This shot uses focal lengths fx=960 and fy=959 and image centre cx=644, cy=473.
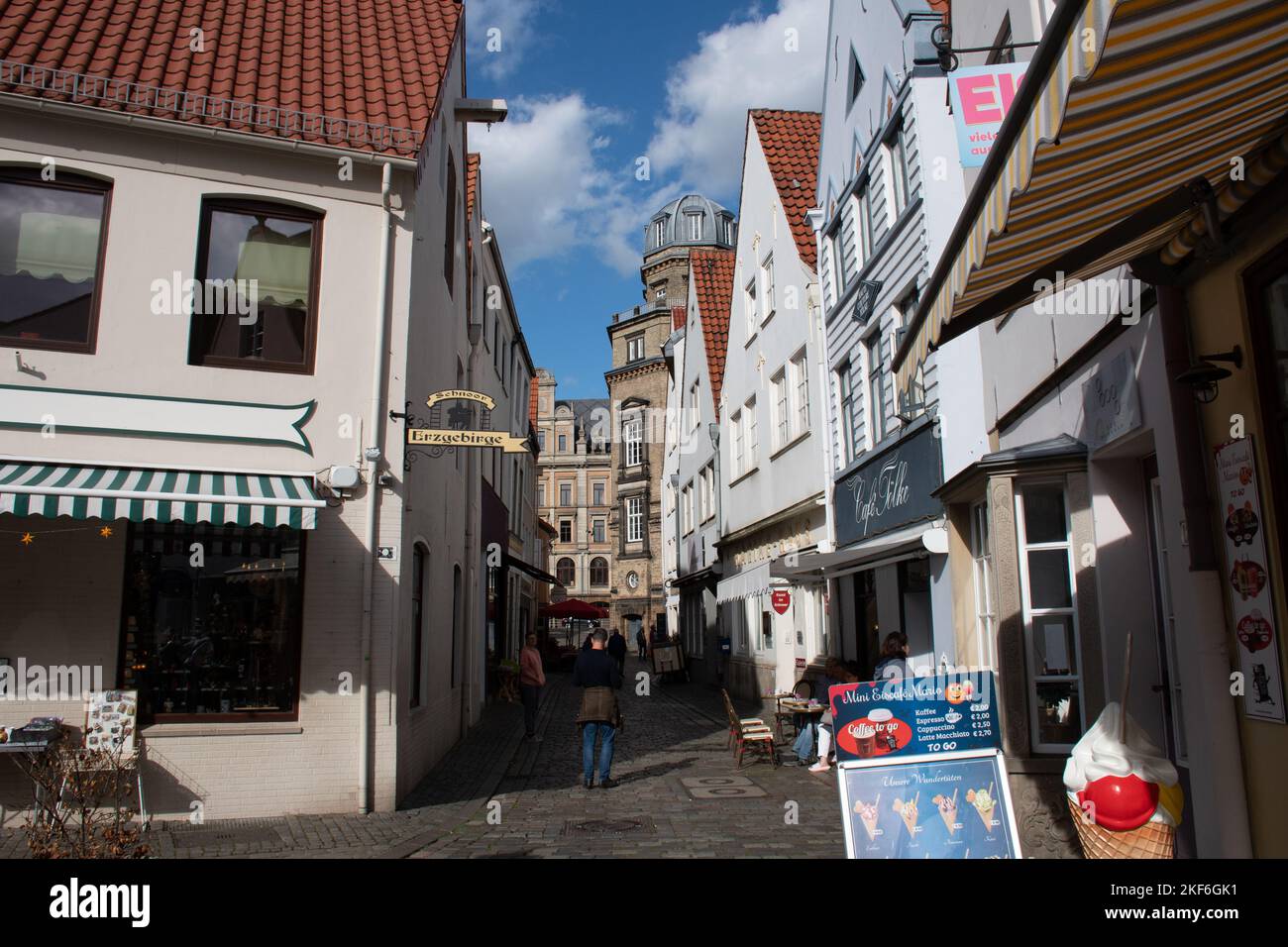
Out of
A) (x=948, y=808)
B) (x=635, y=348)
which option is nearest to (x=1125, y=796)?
(x=948, y=808)

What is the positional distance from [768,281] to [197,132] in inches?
543

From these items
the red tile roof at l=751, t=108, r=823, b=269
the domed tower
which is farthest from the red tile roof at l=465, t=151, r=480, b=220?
the domed tower

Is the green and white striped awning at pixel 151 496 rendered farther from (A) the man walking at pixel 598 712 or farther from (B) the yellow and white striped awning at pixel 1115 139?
(B) the yellow and white striped awning at pixel 1115 139

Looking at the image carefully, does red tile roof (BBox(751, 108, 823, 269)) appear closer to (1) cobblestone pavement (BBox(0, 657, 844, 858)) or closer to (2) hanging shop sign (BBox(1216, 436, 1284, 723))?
(1) cobblestone pavement (BBox(0, 657, 844, 858))

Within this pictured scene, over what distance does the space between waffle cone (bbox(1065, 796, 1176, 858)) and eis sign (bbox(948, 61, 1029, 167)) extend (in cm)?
474

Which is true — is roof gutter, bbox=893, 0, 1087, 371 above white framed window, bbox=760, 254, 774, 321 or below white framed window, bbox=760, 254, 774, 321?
below

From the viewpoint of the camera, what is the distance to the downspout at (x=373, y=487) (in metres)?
9.20

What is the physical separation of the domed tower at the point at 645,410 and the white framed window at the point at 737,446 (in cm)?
3587

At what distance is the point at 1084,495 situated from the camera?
7.29 m

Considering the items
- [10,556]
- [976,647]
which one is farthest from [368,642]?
[976,647]

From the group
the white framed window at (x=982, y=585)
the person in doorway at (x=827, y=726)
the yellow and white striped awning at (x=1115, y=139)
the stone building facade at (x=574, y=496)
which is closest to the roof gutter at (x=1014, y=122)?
the yellow and white striped awning at (x=1115, y=139)

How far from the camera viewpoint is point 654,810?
9.59m

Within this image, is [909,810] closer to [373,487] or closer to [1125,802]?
[1125,802]

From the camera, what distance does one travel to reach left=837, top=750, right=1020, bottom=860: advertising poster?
16.9 feet
